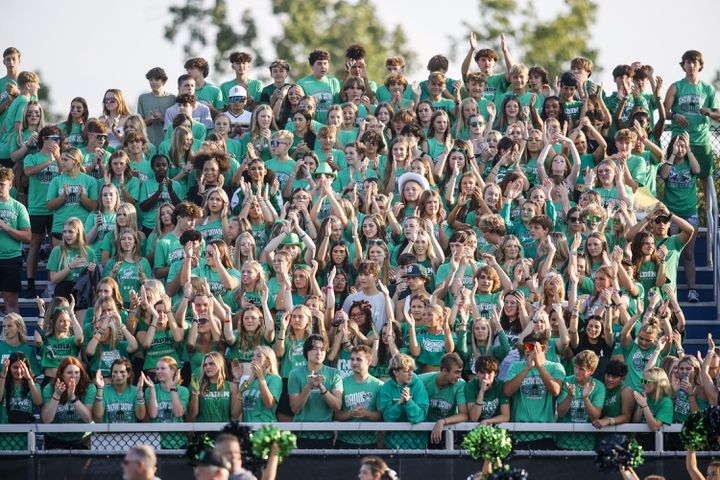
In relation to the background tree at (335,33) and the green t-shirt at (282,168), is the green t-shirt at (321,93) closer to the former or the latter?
the green t-shirt at (282,168)

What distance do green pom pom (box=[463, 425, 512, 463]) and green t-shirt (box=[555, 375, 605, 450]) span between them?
156 cm

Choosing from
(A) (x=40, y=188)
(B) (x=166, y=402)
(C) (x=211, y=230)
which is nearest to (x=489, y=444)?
(B) (x=166, y=402)

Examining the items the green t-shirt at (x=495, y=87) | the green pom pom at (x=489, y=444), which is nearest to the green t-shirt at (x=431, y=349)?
the green pom pom at (x=489, y=444)

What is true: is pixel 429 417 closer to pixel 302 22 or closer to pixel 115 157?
pixel 115 157

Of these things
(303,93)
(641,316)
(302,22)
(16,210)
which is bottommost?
(641,316)

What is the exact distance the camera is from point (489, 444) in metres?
12.4

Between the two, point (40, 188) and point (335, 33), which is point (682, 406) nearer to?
point (40, 188)

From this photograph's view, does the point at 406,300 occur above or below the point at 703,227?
below

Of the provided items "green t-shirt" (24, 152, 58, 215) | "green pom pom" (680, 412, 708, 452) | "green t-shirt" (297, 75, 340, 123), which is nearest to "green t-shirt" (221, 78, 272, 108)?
"green t-shirt" (297, 75, 340, 123)

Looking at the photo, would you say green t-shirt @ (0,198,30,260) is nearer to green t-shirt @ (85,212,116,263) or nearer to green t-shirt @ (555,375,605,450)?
green t-shirt @ (85,212,116,263)

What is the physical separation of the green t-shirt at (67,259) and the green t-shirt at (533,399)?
4.79 meters

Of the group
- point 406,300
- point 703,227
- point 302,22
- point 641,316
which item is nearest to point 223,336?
point 406,300

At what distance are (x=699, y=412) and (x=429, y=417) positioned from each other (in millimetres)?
2396

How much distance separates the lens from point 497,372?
14.4 meters
